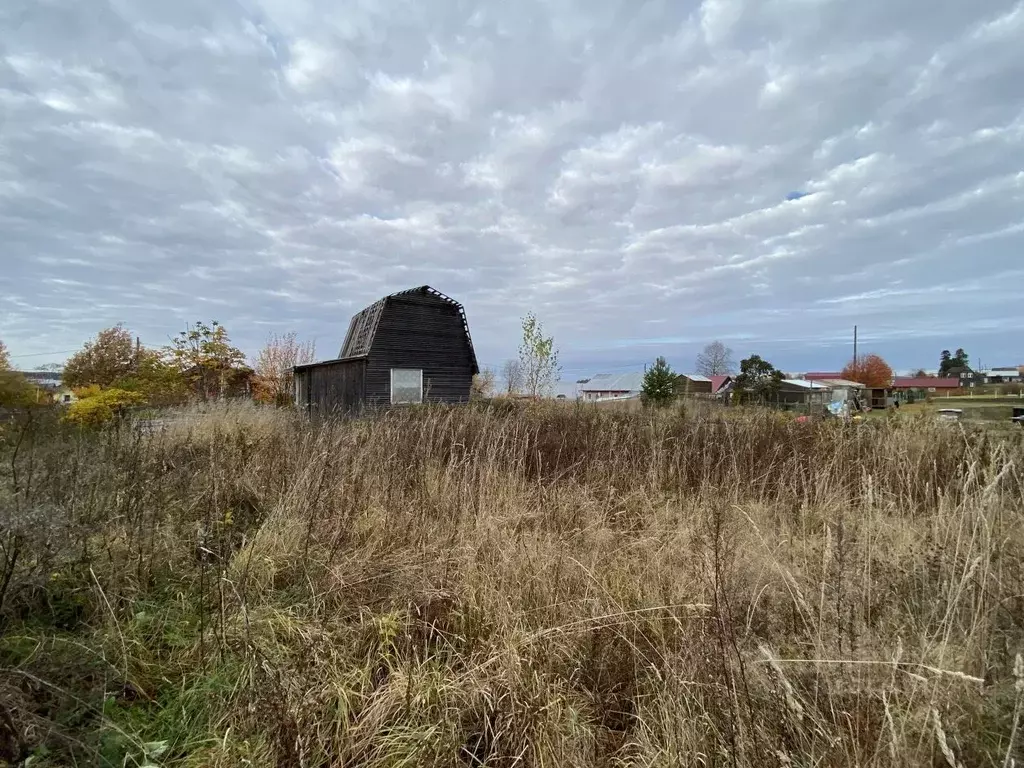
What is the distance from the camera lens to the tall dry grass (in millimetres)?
1555

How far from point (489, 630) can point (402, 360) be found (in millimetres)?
21098

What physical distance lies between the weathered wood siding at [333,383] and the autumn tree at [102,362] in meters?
12.6

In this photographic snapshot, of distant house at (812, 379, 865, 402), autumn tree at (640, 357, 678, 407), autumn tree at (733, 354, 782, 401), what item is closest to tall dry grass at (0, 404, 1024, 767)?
distant house at (812, 379, 865, 402)

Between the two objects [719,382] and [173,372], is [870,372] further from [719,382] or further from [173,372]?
[173,372]

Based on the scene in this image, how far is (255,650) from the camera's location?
6.05 feet

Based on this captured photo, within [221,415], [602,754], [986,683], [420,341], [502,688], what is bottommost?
[602,754]

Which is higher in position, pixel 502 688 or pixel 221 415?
pixel 221 415

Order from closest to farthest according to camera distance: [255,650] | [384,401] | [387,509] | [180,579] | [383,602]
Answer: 1. [255,650]
2. [383,602]
3. [180,579]
4. [387,509]
5. [384,401]

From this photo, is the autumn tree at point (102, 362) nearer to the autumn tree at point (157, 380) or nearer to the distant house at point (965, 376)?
the autumn tree at point (157, 380)

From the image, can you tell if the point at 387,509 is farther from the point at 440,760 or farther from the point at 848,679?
the point at 848,679

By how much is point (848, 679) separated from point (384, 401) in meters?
21.6

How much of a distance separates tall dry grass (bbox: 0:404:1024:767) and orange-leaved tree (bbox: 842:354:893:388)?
82.9 meters

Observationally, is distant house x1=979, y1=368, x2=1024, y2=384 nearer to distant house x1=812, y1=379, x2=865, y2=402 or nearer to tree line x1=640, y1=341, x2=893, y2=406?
tree line x1=640, y1=341, x2=893, y2=406

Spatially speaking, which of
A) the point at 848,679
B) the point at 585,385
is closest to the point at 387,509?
the point at 848,679
